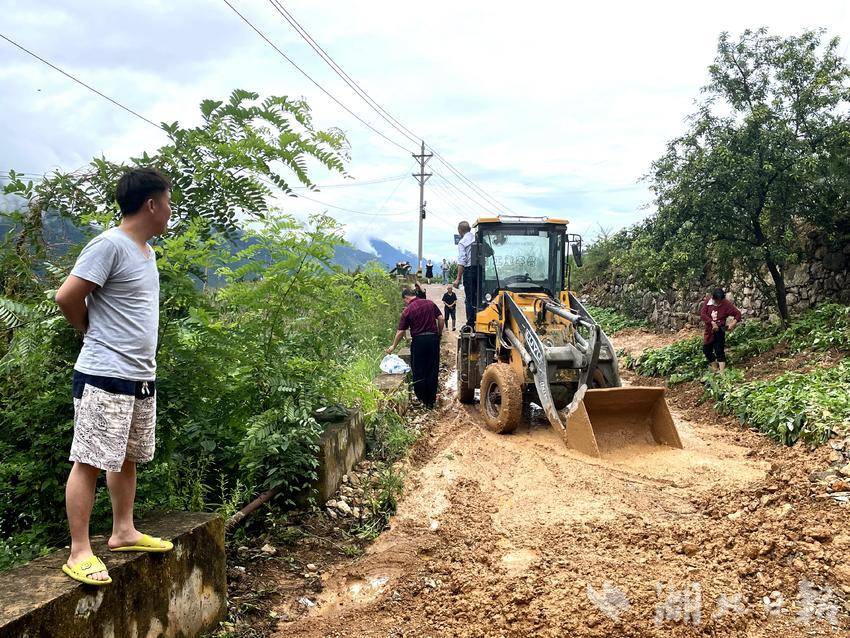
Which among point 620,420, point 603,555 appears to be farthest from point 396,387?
point 603,555

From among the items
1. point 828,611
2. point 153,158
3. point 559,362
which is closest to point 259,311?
point 153,158

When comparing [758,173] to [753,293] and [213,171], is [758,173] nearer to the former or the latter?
[753,293]

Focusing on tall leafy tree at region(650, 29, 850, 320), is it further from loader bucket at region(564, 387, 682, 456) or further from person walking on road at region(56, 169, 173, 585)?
person walking on road at region(56, 169, 173, 585)

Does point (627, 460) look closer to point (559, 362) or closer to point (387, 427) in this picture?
point (559, 362)

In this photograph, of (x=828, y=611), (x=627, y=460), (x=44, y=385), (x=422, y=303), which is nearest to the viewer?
(x=44, y=385)

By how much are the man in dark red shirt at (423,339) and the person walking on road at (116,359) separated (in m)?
6.07

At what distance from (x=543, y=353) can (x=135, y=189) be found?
5326mm

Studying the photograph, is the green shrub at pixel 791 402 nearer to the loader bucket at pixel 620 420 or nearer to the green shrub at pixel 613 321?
the loader bucket at pixel 620 420

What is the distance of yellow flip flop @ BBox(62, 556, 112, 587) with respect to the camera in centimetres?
232

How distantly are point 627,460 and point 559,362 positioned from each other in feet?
4.92

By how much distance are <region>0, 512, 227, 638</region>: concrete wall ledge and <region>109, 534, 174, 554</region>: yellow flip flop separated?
0.03 m

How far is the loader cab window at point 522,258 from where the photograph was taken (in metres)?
8.74

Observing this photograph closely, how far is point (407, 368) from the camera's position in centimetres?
965

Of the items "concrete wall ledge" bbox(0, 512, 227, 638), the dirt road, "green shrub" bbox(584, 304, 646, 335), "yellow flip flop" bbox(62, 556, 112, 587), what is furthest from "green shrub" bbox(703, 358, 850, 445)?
"green shrub" bbox(584, 304, 646, 335)
